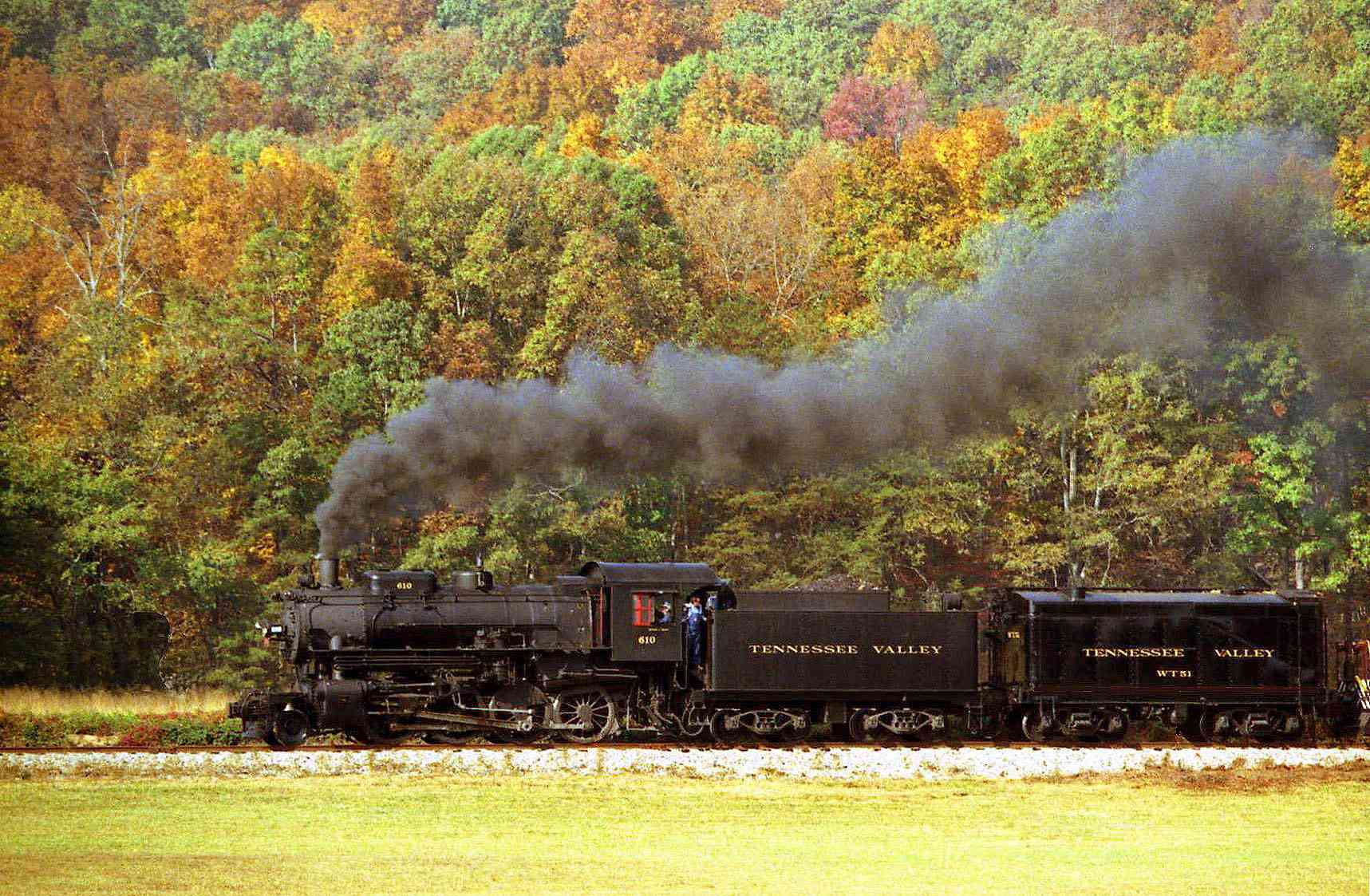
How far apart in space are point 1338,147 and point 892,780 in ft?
151

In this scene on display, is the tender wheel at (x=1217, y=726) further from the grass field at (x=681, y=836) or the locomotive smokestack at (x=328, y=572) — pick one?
Answer: the locomotive smokestack at (x=328, y=572)

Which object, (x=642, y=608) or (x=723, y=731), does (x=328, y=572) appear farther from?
(x=723, y=731)

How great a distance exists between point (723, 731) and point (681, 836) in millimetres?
9338

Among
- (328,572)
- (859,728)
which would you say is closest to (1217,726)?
(859,728)

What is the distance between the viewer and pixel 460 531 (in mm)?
49312

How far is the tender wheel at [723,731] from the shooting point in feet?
103

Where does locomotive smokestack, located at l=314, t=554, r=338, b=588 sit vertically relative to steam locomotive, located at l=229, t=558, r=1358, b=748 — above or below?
above

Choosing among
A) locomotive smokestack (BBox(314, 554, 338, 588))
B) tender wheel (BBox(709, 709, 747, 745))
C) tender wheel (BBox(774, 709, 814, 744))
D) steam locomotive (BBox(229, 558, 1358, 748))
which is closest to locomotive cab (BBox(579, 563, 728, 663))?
steam locomotive (BBox(229, 558, 1358, 748))

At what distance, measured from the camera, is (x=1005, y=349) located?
49969 mm

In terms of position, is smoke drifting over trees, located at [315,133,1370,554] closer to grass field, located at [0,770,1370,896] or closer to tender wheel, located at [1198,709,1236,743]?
tender wheel, located at [1198,709,1236,743]

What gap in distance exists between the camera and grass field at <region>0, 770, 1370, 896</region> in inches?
764

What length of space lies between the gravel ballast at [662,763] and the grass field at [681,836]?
801mm

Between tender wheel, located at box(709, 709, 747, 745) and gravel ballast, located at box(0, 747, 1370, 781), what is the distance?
5.32ft

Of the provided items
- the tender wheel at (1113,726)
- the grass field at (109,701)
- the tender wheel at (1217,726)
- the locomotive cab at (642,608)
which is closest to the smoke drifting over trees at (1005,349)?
the locomotive cab at (642,608)
